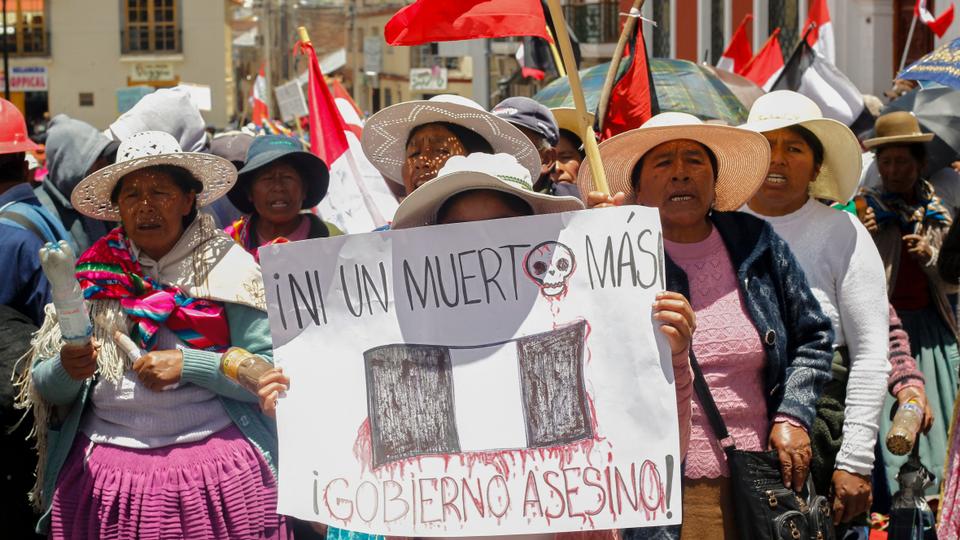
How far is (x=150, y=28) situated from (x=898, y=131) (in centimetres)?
4435

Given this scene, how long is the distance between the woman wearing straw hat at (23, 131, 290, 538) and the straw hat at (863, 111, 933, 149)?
13.4 feet

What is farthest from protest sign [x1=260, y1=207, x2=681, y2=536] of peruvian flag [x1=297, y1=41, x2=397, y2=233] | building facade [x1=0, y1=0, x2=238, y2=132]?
building facade [x1=0, y1=0, x2=238, y2=132]

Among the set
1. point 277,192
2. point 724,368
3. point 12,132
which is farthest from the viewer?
point 277,192

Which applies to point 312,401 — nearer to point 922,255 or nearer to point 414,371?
point 414,371

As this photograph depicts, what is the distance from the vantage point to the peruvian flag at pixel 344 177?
23.2ft

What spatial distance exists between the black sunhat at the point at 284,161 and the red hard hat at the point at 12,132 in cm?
88

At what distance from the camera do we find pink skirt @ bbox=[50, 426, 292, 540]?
4203 mm

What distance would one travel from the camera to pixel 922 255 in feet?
22.9

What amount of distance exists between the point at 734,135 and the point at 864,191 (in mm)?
3410

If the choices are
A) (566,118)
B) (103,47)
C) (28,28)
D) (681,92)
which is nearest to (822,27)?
(681,92)

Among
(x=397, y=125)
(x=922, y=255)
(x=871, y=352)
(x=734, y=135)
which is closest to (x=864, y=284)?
(x=871, y=352)

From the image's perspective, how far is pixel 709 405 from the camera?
3873 millimetres

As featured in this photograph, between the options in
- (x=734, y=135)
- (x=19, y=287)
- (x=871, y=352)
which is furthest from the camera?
(x=19, y=287)

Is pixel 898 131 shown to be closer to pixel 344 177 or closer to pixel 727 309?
pixel 344 177
